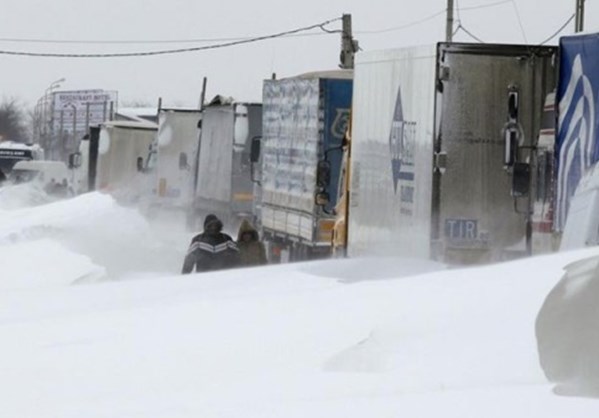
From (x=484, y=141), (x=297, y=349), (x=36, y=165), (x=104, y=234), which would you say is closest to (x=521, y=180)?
(x=484, y=141)

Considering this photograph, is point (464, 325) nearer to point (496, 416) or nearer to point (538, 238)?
point (496, 416)

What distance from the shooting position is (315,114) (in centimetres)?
2431

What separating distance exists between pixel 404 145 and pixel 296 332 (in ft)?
32.0

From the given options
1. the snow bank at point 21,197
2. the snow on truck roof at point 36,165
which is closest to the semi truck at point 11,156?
the snow on truck roof at point 36,165

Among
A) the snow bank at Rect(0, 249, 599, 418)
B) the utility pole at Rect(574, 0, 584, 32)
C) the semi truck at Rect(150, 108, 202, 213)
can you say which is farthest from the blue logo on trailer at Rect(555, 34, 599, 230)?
the semi truck at Rect(150, 108, 202, 213)

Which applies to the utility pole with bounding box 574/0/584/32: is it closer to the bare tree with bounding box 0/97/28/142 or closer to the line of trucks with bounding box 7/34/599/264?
the line of trucks with bounding box 7/34/599/264

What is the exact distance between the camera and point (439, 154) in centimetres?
1805

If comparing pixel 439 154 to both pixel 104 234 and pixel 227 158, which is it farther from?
pixel 104 234

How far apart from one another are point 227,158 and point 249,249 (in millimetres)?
12435

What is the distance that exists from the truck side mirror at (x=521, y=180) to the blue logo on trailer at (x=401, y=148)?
1610mm

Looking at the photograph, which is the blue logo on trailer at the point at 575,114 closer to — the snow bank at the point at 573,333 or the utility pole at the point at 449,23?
the snow bank at the point at 573,333

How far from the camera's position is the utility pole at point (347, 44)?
158ft

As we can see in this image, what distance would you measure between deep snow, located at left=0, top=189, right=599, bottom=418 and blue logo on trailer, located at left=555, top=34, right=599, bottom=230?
2.70 m

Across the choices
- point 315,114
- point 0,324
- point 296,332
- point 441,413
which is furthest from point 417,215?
point 441,413
